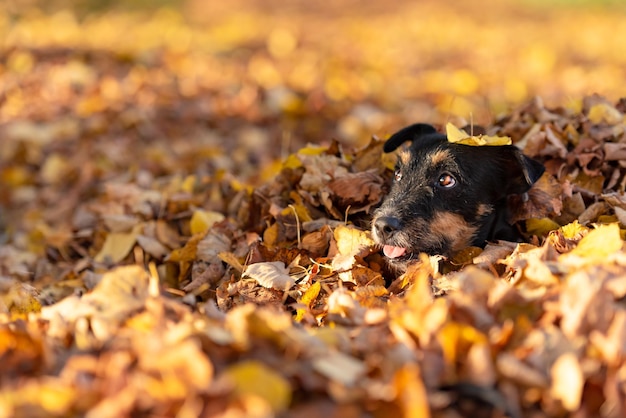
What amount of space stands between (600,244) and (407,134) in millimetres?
1908

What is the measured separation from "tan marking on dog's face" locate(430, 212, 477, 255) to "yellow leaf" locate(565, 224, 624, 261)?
0.91m

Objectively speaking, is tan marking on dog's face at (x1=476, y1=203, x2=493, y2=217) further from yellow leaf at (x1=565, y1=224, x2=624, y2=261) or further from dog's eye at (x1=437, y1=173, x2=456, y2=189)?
yellow leaf at (x1=565, y1=224, x2=624, y2=261)

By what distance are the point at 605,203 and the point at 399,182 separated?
139cm

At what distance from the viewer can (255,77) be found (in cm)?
1262

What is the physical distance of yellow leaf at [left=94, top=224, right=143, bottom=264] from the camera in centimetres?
588

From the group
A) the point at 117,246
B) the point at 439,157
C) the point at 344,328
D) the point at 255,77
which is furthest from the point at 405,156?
the point at 255,77

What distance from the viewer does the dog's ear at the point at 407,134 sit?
205 inches

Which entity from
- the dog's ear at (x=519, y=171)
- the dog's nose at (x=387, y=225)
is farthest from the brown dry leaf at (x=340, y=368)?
the dog's ear at (x=519, y=171)

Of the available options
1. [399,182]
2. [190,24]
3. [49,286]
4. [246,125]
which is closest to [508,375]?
[399,182]

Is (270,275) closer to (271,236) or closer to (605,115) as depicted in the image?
(271,236)

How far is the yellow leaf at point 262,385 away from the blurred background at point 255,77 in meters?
3.87

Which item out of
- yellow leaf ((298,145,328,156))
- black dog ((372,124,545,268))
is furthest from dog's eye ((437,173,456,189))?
yellow leaf ((298,145,328,156))

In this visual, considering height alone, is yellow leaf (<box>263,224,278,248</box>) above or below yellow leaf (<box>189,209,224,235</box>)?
above

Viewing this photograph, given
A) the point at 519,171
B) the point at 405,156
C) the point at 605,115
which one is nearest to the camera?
the point at 519,171
